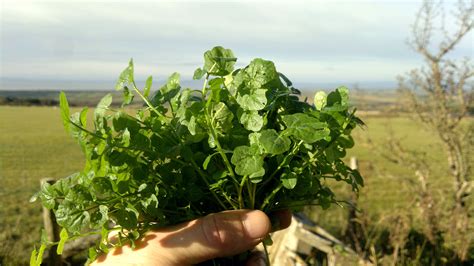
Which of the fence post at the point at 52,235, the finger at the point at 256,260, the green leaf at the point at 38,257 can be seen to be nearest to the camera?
the green leaf at the point at 38,257

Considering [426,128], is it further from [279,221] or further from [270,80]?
[270,80]

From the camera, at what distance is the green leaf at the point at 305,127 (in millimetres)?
1075

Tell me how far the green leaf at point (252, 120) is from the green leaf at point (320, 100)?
0.27 metres

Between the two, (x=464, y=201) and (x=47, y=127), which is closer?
(x=464, y=201)

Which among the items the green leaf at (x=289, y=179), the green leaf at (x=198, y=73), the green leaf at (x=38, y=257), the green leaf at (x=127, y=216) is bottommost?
the green leaf at (x=38, y=257)

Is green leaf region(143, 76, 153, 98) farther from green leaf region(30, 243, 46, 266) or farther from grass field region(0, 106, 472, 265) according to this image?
grass field region(0, 106, 472, 265)

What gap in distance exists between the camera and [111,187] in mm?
1239

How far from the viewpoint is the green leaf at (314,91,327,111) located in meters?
1.34

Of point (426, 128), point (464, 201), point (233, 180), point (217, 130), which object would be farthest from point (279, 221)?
point (464, 201)

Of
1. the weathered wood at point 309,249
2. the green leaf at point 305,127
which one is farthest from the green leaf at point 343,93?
the weathered wood at point 309,249

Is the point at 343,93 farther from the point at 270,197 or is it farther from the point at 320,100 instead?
the point at 270,197

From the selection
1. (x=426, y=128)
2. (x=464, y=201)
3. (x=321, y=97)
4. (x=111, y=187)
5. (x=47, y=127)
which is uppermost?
(x=321, y=97)

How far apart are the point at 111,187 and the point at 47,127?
3620cm

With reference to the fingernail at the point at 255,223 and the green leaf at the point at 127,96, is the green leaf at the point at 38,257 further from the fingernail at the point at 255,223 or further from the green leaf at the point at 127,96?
the fingernail at the point at 255,223
